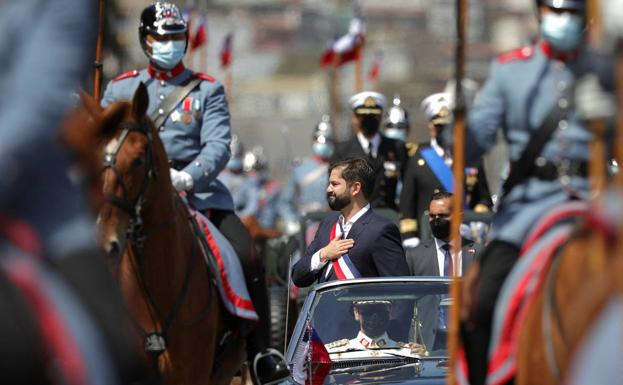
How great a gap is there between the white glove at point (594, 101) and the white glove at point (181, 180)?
503 cm

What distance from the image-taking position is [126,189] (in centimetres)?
973

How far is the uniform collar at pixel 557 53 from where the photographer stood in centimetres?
712

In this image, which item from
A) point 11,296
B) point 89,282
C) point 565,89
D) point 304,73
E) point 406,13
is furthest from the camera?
point 406,13

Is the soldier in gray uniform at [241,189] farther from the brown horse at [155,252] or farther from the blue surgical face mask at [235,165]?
the brown horse at [155,252]

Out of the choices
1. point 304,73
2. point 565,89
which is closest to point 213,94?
point 565,89

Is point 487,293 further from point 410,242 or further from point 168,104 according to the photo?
point 410,242

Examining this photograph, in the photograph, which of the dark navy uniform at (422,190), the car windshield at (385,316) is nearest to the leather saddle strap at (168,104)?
the car windshield at (385,316)

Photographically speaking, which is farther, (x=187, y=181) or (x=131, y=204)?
(x=187, y=181)

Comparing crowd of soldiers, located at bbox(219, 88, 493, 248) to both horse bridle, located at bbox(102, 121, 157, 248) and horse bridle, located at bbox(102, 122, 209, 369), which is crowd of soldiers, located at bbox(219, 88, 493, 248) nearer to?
horse bridle, located at bbox(102, 122, 209, 369)

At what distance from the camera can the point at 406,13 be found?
165875 millimetres

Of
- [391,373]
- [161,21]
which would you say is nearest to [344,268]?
[161,21]

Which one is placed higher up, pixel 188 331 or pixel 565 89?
pixel 565 89

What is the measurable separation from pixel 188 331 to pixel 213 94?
5.85 ft

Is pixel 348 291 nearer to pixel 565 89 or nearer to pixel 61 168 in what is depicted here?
pixel 565 89
